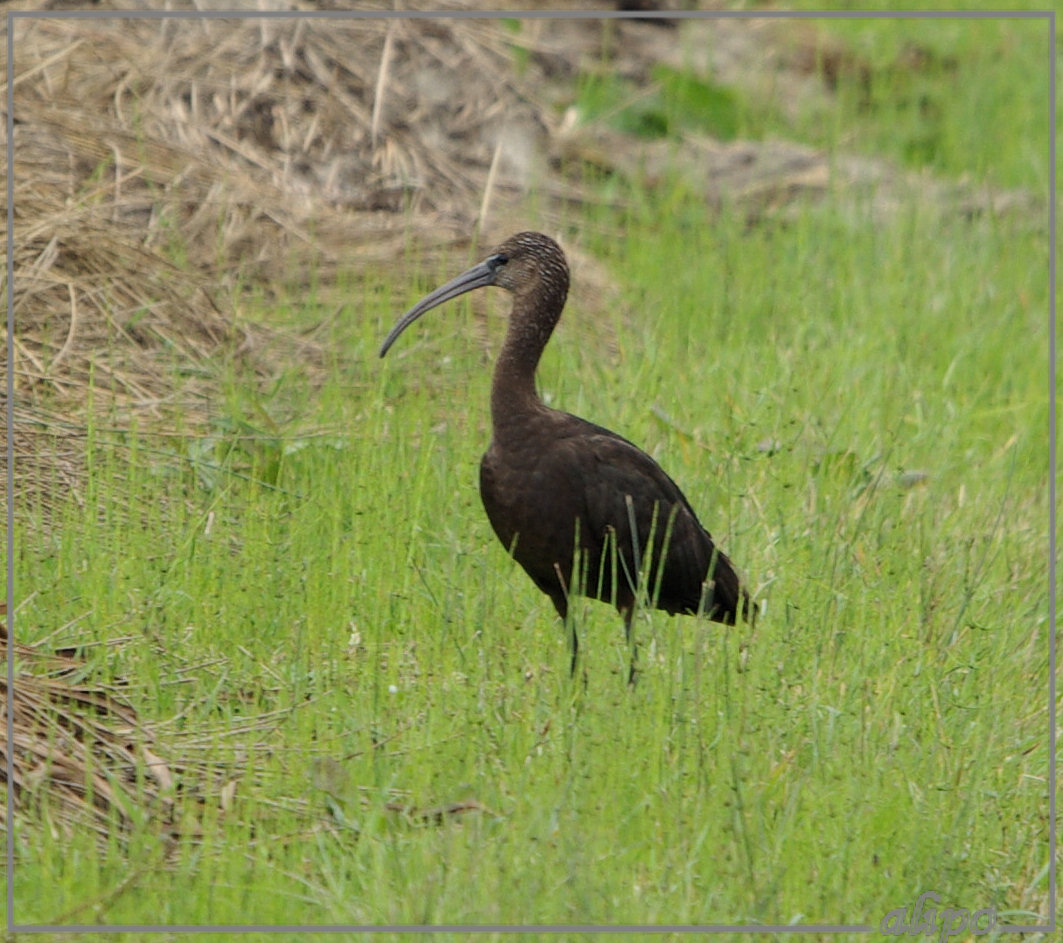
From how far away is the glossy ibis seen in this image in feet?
14.8

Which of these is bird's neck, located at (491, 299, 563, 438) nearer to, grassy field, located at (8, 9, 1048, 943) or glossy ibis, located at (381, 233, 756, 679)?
glossy ibis, located at (381, 233, 756, 679)

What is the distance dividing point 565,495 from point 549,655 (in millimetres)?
423

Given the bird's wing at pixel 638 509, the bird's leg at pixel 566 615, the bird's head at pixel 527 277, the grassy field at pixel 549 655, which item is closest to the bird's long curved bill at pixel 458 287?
the bird's head at pixel 527 277

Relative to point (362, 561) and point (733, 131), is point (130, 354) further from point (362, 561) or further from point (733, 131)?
point (733, 131)

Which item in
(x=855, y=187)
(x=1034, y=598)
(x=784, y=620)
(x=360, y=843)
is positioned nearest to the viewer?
(x=360, y=843)

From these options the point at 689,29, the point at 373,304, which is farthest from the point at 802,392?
the point at 689,29

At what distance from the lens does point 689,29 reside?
9828 mm

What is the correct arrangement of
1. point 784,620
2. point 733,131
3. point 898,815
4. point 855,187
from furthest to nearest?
point 733,131
point 855,187
point 784,620
point 898,815

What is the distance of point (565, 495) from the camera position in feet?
14.9

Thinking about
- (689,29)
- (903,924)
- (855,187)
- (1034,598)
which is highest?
(689,29)

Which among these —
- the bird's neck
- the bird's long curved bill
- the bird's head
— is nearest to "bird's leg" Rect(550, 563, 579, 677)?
the bird's neck

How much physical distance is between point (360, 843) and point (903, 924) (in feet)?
3.74

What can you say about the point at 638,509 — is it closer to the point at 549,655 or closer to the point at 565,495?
the point at 565,495

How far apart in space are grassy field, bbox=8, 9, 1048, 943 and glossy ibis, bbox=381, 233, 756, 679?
0.41ft
